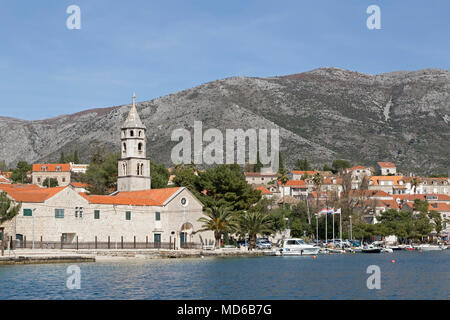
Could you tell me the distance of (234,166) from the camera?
161 metres

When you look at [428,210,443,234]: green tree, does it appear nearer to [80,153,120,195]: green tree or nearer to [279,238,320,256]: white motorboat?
[279,238,320,256]: white motorboat

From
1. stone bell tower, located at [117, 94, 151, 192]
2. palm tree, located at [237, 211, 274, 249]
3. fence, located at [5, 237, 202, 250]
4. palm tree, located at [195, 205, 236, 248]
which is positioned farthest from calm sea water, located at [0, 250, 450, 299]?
stone bell tower, located at [117, 94, 151, 192]

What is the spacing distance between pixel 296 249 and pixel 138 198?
22434 millimetres

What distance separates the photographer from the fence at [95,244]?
6981 centimetres

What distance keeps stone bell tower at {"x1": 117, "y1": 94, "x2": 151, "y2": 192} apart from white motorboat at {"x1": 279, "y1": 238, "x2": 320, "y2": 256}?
20943 millimetres

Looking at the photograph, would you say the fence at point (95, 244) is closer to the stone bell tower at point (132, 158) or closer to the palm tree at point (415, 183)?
the stone bell tower at point (132, 158)

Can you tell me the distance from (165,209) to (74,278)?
35.9 metres

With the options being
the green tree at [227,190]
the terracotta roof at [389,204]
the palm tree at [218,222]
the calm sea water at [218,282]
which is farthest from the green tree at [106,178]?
the terracotta roof at [389,204]

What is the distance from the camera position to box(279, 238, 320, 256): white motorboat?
8767 cm

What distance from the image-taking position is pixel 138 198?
83688 mm

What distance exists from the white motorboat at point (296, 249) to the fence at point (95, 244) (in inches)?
461
